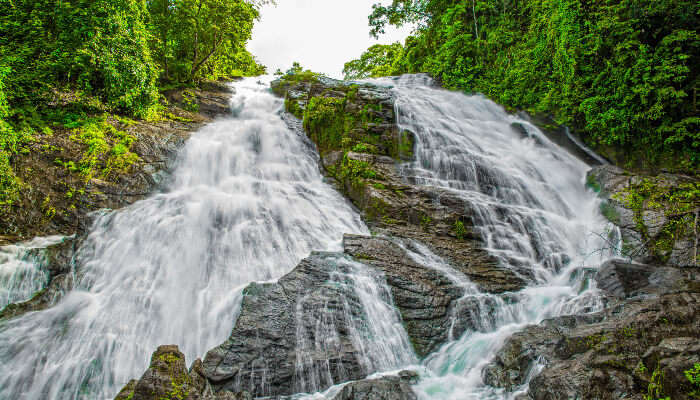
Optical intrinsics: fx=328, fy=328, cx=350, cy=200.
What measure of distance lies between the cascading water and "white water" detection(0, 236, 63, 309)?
7124 millimetres

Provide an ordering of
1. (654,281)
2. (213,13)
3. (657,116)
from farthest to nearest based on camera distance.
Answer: (213,13) → (657,116) → (654,281)

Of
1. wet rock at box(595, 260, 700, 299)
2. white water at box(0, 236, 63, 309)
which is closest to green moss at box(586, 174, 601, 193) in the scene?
wet rock at box(595, 260, 700, 299)

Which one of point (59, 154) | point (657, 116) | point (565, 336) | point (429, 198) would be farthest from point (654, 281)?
point (59, 154)

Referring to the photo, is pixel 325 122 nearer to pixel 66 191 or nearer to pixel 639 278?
pixel 66 191

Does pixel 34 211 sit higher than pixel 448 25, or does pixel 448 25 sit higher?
pixel 448 25

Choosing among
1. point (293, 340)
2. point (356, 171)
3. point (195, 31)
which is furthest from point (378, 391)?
point (195, 31)

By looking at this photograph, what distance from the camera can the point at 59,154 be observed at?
8.26 metres

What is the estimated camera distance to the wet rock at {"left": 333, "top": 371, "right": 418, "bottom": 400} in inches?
162

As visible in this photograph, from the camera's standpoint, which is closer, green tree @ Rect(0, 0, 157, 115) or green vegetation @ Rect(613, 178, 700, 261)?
green vegetation @ Rect(613, 178, 700, 261)

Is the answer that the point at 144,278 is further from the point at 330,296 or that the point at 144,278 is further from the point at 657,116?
the point at 657,116

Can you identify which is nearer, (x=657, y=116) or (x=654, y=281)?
(x=654, y=281)

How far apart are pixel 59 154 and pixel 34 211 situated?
5.90 ft

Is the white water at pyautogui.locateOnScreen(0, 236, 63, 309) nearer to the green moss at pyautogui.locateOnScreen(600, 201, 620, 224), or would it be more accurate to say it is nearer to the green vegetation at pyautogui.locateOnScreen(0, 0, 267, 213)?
the green vegetation at pyautogui.locateOnScreen(0, 0, 267, 213)

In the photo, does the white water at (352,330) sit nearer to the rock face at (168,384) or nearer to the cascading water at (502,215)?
the cascading water at (502,215)
